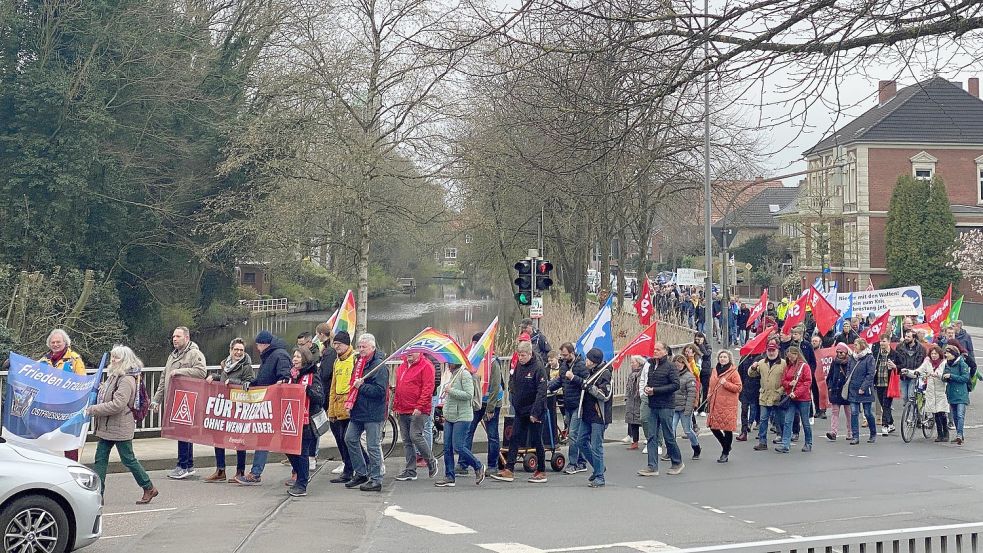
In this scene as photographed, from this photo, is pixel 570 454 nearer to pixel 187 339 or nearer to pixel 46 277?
pixel 187 339

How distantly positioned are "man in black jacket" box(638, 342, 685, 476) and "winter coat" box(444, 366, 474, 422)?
2.25 meters

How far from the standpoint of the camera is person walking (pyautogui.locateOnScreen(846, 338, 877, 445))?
1677 cm

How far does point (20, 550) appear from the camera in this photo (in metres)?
8.20

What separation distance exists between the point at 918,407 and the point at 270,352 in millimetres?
10512

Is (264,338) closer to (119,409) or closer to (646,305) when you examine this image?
(119,409)

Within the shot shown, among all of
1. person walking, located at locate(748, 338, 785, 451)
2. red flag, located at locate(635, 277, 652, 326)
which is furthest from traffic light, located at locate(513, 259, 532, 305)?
red flag, located at locate(635, 277, 652, 326)

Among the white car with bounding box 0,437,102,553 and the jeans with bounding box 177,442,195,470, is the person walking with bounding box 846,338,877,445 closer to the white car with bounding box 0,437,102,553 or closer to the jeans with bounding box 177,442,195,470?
the jeans with bounding box 177,442,195,470

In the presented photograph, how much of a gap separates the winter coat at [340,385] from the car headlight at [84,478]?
12.7 ft

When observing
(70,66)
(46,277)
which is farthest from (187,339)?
(70,66)

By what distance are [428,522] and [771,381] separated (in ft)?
23.8

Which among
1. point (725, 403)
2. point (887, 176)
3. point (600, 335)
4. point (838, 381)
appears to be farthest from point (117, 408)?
point (887, 176)

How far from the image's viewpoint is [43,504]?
27.3ft

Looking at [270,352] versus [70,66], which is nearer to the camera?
[270,352]

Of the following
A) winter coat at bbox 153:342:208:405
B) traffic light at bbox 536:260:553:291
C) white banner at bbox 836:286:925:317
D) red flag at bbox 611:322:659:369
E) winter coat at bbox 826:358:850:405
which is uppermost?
traffic light at bbox 536:260:553:291
